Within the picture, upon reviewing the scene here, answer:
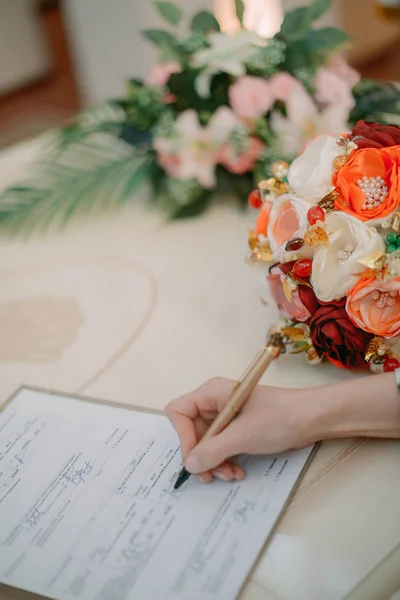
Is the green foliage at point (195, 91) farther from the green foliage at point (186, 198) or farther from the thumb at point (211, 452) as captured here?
the thumb at point (211, 452)

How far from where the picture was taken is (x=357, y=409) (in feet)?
2.16

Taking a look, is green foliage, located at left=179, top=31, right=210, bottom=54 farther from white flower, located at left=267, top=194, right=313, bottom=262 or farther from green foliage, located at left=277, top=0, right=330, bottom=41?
white flower, located at left=267, top=194, right=313, bottom=262

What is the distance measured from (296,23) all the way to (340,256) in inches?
26.9

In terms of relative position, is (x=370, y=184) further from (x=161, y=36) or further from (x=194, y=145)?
(x=161, y=36)

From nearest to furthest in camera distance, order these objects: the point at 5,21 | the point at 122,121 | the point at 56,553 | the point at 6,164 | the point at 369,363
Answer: the point at 56,553, the point at 369,363, the point at 122,121, the point at 6,164, the point at 5,21

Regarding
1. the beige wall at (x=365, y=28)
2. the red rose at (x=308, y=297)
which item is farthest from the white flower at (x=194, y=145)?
the beige wall at (x=365, y=28)

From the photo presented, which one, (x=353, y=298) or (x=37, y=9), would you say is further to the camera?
(x=37, y=9)

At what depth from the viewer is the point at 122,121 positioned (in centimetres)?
133

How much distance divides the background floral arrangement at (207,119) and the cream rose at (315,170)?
0.37 metres

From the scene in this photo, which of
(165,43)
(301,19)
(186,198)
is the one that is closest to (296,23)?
(301,19)

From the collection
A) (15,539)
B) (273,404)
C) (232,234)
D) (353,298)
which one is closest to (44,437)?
(15,539)

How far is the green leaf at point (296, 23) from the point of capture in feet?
3.89

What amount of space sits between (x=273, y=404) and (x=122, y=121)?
2.76 feet

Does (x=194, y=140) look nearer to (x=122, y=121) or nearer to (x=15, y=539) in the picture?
(x=122, y=121)
